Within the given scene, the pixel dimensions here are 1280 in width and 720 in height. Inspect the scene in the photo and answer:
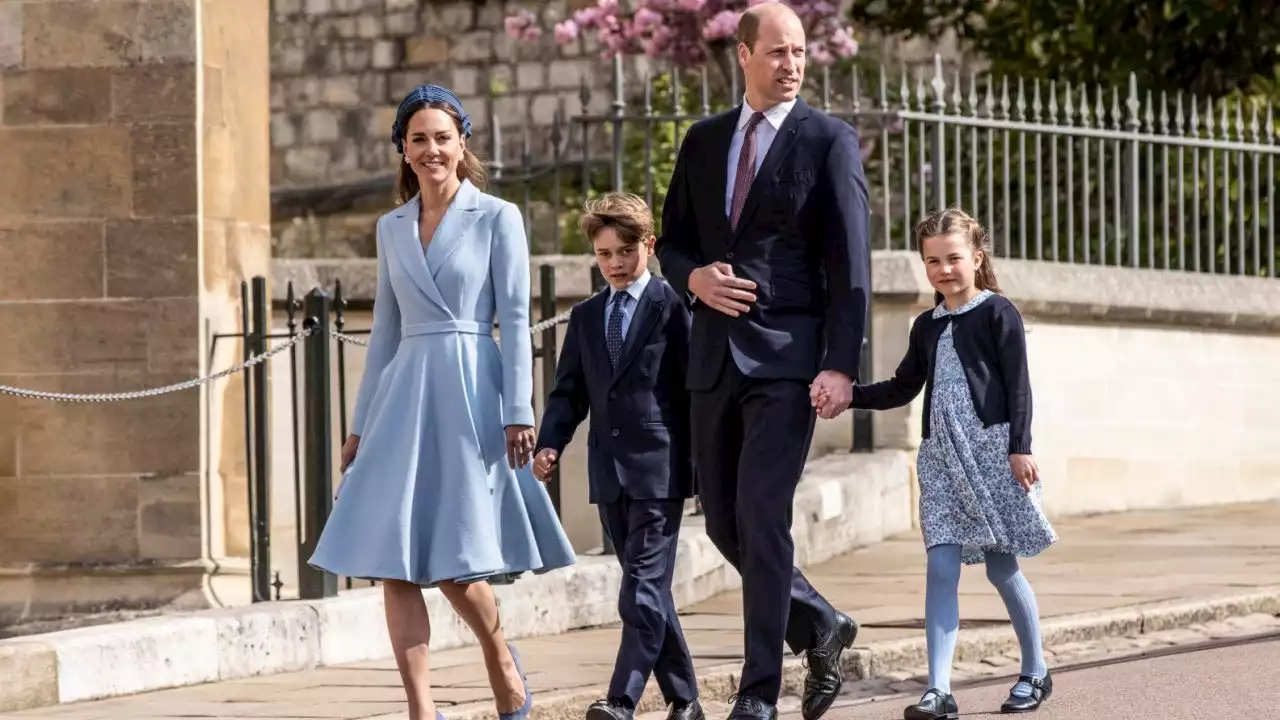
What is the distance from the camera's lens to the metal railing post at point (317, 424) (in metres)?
8.39

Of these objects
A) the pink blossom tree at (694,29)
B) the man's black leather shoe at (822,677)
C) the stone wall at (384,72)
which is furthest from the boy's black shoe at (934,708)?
the stone wall at (384,72)

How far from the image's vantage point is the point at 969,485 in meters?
6.59

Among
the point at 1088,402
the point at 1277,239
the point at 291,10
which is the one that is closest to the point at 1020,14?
the point at 1277,239

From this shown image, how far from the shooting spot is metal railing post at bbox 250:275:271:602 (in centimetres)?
855

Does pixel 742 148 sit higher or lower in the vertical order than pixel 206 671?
higher

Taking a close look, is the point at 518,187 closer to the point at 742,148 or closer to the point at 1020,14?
the point at 1020,14

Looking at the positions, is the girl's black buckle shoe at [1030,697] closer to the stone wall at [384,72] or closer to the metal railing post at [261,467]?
the metal railing post at [261,467]

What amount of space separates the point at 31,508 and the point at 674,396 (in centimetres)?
418

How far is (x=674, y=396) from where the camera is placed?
21.1ft

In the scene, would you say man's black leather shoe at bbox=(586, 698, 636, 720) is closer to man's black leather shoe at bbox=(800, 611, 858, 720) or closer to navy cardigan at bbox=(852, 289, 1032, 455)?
man's black leather shoe at bbox=(800, 611, 858, 720)

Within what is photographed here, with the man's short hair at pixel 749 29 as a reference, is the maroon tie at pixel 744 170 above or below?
below

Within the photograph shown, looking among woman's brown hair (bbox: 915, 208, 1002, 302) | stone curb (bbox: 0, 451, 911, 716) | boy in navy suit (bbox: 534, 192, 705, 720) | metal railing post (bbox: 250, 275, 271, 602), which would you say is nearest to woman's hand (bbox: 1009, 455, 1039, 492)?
woman's brown hair (bbox: 915, 208, 1002, 302)

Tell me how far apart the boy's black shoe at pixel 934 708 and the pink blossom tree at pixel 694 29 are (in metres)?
9.24

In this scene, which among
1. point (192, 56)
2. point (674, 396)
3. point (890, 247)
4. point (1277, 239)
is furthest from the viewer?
point (1277, 239)
